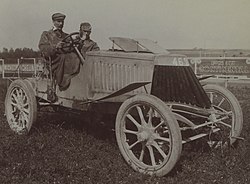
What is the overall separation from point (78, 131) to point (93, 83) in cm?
114

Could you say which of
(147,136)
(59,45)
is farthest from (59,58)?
(147,136)

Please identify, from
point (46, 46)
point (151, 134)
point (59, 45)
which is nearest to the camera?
point (151, 134)

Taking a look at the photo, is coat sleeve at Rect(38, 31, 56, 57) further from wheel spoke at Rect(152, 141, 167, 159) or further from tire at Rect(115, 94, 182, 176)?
wheel spoke at Rect(152, 141, 167, 159)

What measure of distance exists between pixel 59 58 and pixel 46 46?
0.98ft

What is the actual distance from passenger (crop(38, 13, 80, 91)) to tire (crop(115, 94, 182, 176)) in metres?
1.49

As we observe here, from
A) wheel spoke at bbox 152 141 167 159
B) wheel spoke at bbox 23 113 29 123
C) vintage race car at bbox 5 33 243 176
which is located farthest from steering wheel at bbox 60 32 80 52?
wheel spoke at bbox 152 141 167 159

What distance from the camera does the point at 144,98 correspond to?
4.41m

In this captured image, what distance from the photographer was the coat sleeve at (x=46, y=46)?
602cm

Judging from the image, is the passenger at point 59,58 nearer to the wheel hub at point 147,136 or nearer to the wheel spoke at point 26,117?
the wheel spoke at point 26,117

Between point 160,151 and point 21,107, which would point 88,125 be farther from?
point 160,151

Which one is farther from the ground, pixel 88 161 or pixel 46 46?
pixel 46 46

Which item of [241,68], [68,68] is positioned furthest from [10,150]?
[241,68]

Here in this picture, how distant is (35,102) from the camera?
6.12 meters

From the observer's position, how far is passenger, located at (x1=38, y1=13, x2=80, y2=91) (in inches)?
229
